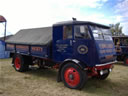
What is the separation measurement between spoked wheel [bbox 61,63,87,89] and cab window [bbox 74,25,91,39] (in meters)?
1.11

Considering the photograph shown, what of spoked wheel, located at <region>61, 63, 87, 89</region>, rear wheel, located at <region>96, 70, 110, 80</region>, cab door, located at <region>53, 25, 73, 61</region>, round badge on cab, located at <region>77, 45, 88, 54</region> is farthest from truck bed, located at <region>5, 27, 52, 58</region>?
rear wheel, located at <region>96, 70, 110, 80</region>

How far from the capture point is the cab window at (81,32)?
187 inches

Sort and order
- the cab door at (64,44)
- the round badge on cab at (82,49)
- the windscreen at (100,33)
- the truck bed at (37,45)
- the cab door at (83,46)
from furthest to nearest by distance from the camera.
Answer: the truck bed at (37,45)
the cab door at (64,44)
the windscreen at (100,33)
the round badge on cab at (82,49)
the cab door at (83,46)

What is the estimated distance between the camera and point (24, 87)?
200 inches

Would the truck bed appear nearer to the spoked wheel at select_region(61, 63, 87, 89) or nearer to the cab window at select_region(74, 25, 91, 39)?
the spoked wheel at select_region(61, 63, 87, 89)

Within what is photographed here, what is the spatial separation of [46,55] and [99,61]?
2.40 m

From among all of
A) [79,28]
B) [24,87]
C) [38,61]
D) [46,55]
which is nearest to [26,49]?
[38,61]

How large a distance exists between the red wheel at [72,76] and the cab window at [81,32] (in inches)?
49.9

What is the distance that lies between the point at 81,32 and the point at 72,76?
1.69m

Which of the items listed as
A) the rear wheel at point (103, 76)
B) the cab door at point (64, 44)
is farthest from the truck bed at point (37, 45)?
the rear wheel at point (103, 76)

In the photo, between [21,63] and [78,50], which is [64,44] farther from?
[21,63]

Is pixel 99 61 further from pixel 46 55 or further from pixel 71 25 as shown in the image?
pixel 46 55

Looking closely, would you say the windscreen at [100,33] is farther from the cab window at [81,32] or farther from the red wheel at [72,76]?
the red wheel at [72,76]

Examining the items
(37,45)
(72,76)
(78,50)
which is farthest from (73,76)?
(37,45)
